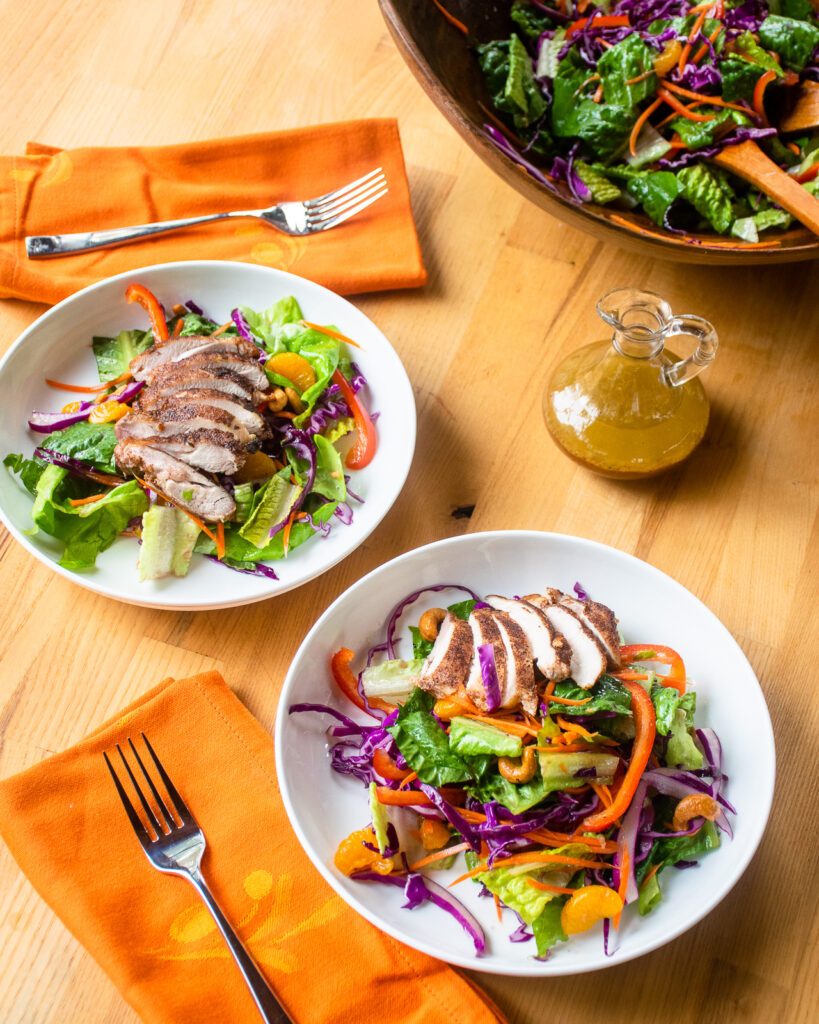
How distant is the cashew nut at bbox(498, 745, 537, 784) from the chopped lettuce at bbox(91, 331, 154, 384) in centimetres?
143

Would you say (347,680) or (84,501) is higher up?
(84,501)

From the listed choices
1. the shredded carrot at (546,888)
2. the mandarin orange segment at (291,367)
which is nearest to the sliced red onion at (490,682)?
the shredded carrot at (546,888)

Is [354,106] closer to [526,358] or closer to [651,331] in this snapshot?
[526,358]

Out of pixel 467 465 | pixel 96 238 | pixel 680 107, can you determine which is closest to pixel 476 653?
pixel 467 465

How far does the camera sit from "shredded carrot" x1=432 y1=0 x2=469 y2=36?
2.52 m

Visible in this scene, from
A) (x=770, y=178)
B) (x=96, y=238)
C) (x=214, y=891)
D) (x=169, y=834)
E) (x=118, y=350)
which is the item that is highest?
(x=96, y=238)

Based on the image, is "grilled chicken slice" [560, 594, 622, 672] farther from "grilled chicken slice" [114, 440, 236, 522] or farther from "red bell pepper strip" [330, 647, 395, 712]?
"grilled chicken slice" [114, 440, 236, 522]

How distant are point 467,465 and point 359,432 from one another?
0.30 meters

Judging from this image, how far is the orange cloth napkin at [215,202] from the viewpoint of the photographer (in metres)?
2.70

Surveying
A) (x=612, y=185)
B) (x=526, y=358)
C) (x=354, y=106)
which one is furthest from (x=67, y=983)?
(x=354, y=106)

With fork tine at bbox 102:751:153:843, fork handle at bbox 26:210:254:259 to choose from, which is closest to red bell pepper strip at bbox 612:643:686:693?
fork tine at bbox 102:751:153:843

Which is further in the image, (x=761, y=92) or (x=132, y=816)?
(x=761, y=92)

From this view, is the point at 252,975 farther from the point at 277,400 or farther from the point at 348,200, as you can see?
the point at 348,200

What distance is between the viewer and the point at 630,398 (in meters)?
2.35
